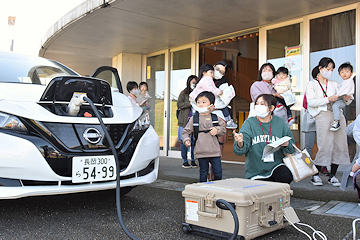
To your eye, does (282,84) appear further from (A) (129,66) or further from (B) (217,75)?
(A) (129,66)

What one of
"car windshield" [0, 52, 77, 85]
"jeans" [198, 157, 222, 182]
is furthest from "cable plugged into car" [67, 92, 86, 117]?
"jeans" [198, 157, 222, 182]

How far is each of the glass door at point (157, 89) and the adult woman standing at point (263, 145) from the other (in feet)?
19.7

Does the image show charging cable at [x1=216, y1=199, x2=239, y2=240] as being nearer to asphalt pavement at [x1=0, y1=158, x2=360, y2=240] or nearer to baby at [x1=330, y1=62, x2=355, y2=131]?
asphalt pavement at [x1=0, y1=158, x2=360, y2=240]

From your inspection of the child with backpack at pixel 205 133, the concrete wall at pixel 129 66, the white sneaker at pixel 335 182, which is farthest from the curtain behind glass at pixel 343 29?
the concrete wall at pixel 129 66

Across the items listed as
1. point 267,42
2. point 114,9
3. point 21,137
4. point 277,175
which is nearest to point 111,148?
point 21,137

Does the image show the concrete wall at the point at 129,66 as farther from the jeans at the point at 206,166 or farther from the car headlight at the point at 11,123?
the car headlight at the point at 11,123

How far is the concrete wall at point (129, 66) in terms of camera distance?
993 cm

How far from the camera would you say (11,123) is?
240 cm

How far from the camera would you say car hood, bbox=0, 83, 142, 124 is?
2469mm

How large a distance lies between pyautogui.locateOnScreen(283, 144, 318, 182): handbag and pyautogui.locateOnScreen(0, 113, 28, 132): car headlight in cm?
227

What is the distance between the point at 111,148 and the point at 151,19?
4750mm

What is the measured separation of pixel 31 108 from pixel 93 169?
66 centimetres

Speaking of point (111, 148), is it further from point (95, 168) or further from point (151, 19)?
point (151, 19)

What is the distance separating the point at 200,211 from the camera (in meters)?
2.35
